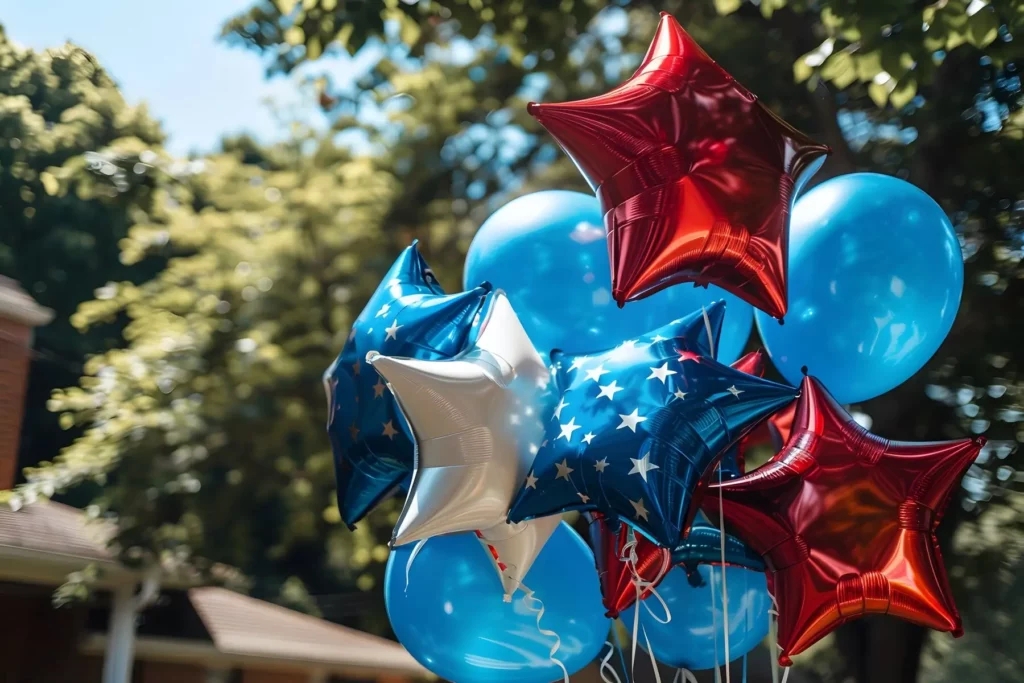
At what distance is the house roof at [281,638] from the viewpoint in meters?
9.50

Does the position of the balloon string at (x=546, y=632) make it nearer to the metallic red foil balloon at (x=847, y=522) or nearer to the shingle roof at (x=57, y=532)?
the metallic red foil balloon at (x=847, y=522)

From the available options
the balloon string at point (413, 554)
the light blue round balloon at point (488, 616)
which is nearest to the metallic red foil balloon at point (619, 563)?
the light blue round balloon at point (488, 616)

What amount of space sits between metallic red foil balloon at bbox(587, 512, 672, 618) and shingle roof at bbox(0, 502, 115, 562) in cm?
361

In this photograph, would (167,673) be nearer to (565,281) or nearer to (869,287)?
(565,281)

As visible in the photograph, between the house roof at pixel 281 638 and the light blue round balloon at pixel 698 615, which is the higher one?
the light blue round balloon at pixel 698 615

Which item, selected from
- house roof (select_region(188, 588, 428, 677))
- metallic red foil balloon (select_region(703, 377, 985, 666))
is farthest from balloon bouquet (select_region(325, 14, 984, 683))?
house roof (select_region(188, 588, 428, 677))

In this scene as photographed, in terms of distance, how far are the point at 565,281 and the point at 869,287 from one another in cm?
91

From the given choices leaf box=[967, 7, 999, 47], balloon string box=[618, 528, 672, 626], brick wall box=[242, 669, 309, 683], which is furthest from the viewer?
brick wall box=[242, 669, 309, 683]

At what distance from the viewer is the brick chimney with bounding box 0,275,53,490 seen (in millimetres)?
3877

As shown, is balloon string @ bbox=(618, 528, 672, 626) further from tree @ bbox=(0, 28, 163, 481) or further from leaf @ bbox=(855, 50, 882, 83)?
tree @ bbox=(0, 28, 163, 481)

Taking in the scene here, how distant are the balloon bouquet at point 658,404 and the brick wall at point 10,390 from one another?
5.85ft

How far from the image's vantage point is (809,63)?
4023mm

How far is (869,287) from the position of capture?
285 cm

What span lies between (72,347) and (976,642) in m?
7.78
